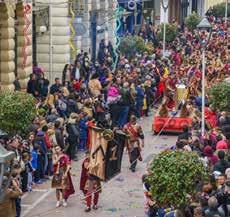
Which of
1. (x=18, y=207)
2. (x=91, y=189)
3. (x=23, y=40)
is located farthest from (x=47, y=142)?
(x=23, y=40)

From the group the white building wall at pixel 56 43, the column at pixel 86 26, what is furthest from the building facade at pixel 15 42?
the column at pixel 86 26

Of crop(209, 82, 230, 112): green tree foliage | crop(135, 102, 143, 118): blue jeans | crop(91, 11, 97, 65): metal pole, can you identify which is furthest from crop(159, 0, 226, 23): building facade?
crop(209, 82, 230, 112): green tree foliage

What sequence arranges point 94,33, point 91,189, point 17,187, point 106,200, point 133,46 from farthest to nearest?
point 133,46, point 94,33, point 106,200, point 91,189, point 17,187

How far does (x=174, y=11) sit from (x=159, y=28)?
2082 centimetres

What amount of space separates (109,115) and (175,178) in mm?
12895

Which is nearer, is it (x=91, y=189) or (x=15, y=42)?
(x=91, y=189)

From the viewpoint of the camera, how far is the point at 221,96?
25172 mm

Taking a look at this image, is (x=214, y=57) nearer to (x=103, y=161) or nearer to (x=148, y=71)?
(x=148, y=71)

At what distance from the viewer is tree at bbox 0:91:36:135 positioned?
2141cm

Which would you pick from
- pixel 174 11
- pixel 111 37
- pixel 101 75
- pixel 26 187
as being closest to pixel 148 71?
pixel 101 75

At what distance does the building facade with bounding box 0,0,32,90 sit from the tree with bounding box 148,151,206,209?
49.3 ft

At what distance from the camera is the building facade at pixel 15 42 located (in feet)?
98.0

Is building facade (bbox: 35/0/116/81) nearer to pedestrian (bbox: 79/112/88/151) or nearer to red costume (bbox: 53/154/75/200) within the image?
pedestrian (bbox: 79/112/88/151)

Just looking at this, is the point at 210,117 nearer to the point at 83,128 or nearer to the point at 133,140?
the point at 83,128
